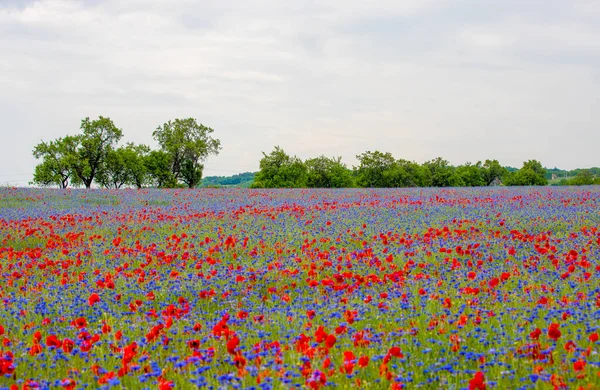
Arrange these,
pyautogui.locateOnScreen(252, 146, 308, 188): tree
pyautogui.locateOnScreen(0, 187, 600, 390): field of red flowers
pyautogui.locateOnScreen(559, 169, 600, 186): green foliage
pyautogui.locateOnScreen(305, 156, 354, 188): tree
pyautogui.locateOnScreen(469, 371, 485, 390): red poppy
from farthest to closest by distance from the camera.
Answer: pyautogui.locateOnScreen(559, 169, 600, 186): green foliage < pyautogui.locateOnScreen(305, 156, 354, 188): tree < pyautogui.locateOnScreen(252, 146, 308, 188): tree < pyautogui.locateOnScreen(0, 187, 600, 390): field of red flowers < pyautogui.locateOnScreen(469, 371, 485, 390): red poppy

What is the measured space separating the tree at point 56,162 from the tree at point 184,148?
11.1 m

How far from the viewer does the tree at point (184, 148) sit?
6806 centimetres

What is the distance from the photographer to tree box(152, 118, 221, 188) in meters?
68.1

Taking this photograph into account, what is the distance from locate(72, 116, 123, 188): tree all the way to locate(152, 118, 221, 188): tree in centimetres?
761

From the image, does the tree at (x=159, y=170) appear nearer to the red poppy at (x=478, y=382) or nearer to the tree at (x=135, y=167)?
the tree at (x=135, y=167)

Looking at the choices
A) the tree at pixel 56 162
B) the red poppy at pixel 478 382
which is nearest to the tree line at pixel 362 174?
the tree at pixel 56 162

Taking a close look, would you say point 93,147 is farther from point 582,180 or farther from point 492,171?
point 582,180

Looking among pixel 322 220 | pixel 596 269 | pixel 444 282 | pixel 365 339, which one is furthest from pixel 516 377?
pixel 322 220

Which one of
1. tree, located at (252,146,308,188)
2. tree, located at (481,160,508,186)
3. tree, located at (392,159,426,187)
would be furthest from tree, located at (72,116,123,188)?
tree, located at (481,160,508,186)

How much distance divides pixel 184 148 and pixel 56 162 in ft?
47.9

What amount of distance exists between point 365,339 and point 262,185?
72593 millimetres

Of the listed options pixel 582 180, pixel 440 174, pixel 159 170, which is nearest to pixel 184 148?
pixel 159 170

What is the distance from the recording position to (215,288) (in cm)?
767

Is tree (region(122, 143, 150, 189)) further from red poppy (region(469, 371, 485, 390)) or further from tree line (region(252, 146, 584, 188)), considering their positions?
red poppy (region(469, 371, 485, 390))
